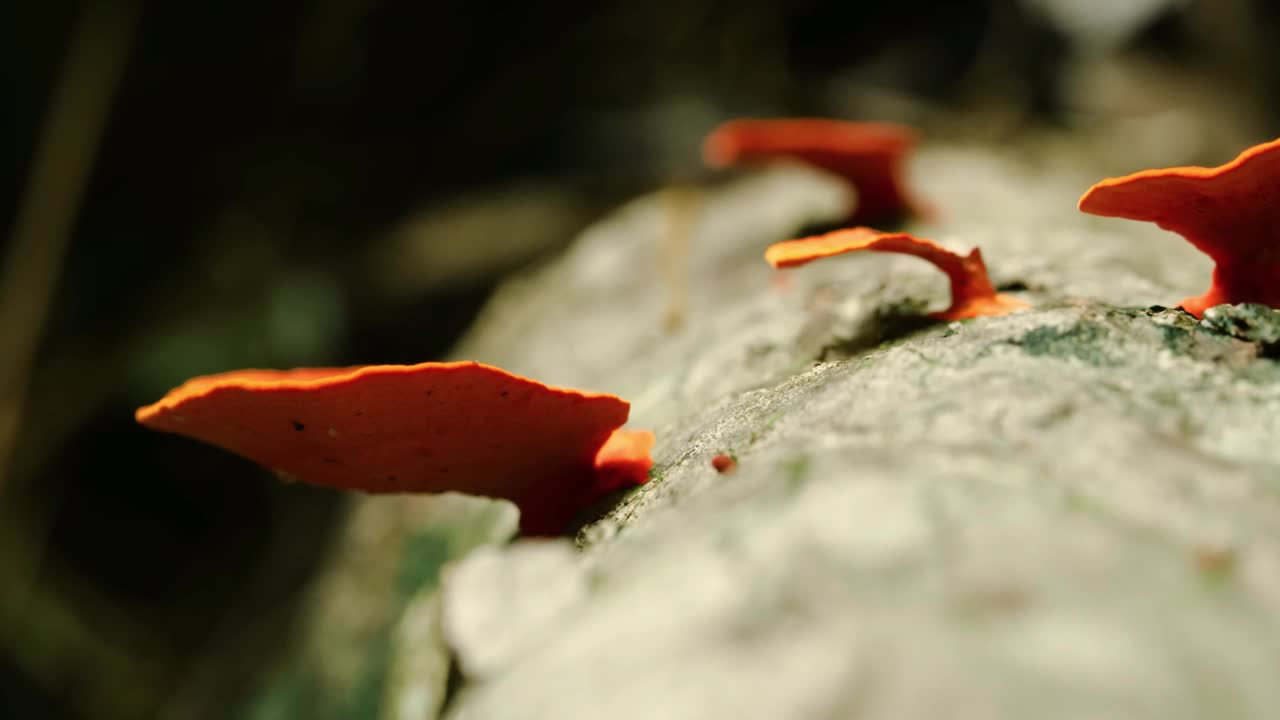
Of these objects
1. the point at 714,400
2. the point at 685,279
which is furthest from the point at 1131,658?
the point at 685,279

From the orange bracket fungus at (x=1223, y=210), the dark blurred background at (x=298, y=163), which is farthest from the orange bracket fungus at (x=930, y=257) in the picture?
the dark blurred background at (x=298, y=163)

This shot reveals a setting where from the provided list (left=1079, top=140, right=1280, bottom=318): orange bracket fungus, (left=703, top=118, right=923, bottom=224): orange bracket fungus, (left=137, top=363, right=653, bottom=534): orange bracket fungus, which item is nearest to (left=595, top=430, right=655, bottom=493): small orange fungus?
(left=137, top=363, right=653, bottom=534): orange bracket fungus

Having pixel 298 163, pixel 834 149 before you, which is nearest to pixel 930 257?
pixel 834 149

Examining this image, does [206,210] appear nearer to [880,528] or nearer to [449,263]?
[449,263]

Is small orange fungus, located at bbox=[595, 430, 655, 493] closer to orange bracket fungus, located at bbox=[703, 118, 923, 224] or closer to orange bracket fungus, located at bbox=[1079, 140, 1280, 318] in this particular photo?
orange bracket fungus, located at bbox=[1079, 140, 1280, 318]

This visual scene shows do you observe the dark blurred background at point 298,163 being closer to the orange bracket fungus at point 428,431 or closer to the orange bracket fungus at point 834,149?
the orange bracket fungus at point 834,149
